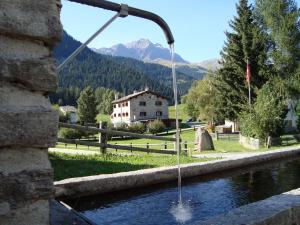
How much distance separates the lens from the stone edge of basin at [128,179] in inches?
263

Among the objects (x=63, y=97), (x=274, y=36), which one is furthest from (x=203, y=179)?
(x=63, y=97)

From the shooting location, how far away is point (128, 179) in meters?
7.61

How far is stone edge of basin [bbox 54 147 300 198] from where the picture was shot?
6.67m

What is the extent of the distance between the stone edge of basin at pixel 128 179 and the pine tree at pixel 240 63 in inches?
1292

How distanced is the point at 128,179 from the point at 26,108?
601 cm

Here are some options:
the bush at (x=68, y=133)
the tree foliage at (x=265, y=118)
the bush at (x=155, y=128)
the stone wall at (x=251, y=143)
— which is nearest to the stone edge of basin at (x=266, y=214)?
the stone wall at (x=251, y=143)

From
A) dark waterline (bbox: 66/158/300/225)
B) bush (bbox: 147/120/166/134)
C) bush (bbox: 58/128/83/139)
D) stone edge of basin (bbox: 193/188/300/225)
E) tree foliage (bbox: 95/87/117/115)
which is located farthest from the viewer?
tree foliage (bbox: 95/87/117/115)

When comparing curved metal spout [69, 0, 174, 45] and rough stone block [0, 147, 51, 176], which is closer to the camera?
rough stone block [0, 147, 51, 176]

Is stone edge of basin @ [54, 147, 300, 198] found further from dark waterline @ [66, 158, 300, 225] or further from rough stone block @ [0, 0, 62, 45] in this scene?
rough stone block @ [0, 0, 62, 45]

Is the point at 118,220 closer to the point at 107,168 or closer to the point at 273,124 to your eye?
the point at 107,168

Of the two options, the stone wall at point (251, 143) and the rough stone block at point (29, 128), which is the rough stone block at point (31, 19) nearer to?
the rough stone block at point (29, 128)

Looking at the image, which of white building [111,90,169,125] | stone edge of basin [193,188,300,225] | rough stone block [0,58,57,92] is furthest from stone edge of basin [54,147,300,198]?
white building [111,90,169,125]

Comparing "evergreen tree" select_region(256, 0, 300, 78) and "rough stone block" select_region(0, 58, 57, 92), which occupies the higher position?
"evergreen tree" select_region(256, 0, 300, 78)

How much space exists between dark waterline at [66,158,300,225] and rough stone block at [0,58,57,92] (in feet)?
13.8
